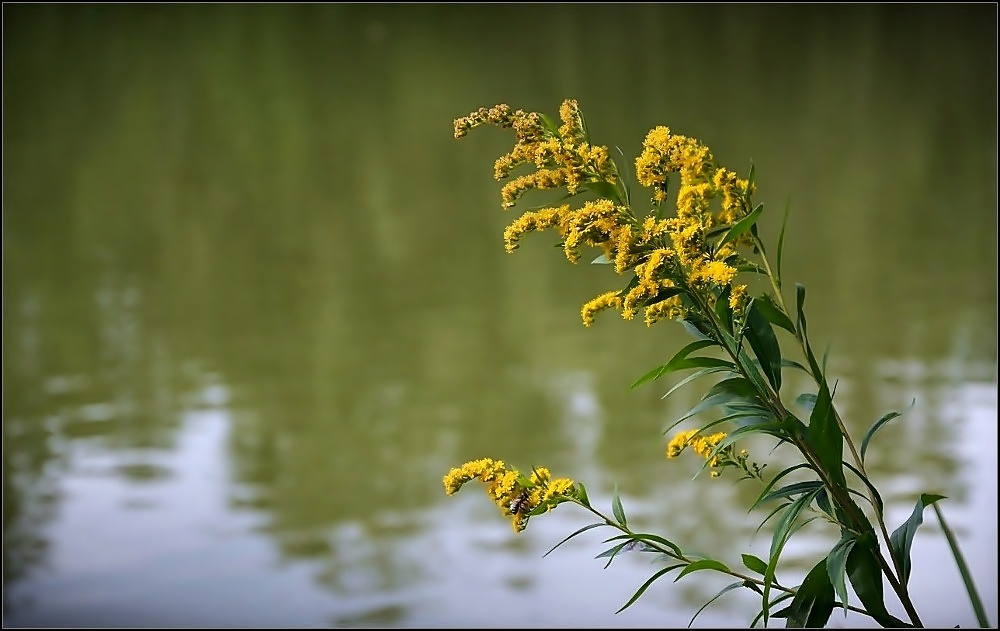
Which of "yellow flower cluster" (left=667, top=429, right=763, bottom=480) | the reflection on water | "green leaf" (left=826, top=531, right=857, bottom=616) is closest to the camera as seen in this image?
"green leaf" (left=826, top=531, right=857, bottom=616)

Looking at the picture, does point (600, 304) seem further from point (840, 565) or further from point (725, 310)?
point (840, 565)

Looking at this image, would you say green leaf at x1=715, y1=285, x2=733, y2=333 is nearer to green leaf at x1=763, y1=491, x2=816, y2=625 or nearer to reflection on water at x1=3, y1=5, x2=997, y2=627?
green leaf at x1=763, y1=491, x2=816, y2=625

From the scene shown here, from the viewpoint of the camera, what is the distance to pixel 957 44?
562 cm

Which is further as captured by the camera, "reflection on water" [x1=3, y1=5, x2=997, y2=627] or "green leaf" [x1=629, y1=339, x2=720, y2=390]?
"reflection on water" [x1=3, y1=5, x2=997, y2=627]

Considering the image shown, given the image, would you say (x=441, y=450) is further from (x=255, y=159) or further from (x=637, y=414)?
(x=255, y=159)

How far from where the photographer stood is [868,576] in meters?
0.51

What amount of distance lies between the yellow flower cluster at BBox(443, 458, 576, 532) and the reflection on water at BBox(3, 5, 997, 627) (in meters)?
1.22

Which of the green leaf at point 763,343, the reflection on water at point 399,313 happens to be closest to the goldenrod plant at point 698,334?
the green leaf at point 763,343

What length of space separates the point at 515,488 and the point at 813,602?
172 millimetres

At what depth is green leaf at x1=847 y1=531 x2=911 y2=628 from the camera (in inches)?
20.1

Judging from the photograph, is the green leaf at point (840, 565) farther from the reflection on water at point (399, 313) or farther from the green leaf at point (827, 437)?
the reflection on water at point (399, 313)

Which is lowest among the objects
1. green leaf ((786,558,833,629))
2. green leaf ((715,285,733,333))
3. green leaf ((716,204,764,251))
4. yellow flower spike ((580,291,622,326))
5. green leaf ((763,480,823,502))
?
green leaf ((786,558,833,629))

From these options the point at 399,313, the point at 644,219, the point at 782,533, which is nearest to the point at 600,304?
the point at 644,219

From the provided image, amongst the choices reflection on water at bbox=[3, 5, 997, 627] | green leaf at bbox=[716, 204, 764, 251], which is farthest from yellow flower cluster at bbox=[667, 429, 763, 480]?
reflection on water at bbox=[3, 5, 997, 627]
